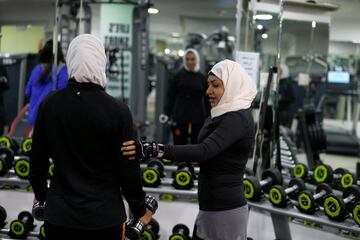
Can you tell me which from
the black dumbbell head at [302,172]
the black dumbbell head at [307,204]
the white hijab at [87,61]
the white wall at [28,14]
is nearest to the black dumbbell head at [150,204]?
the white hijab at [87,61]

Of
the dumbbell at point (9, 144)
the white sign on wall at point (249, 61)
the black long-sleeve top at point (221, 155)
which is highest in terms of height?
the white sign on wall at point (249, 61)

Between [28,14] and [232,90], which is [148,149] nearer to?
[232,90]

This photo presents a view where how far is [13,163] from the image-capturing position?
11.5 ft

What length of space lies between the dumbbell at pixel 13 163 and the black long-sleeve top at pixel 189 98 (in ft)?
6.87

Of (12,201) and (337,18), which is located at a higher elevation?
(337,18)

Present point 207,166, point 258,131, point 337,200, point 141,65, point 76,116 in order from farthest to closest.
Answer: point 141,65 < point 258,131 < point 337,200 < point 207,166 < point 76,116

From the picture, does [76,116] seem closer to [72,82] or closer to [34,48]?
[72,82]

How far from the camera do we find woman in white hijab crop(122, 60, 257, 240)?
1.95m

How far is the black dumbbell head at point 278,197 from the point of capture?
3.08 metres

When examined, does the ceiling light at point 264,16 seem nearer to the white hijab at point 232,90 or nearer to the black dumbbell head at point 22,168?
the black dumbbell head at point 22,168

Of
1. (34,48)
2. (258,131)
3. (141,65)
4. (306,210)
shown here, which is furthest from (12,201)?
(34,48)

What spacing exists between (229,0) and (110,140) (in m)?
8.94

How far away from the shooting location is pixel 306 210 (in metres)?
3.04

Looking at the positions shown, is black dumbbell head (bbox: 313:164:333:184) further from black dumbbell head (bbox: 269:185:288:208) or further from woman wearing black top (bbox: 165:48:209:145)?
Result: woman wearing black top (bbox: 165:48:209:145)
